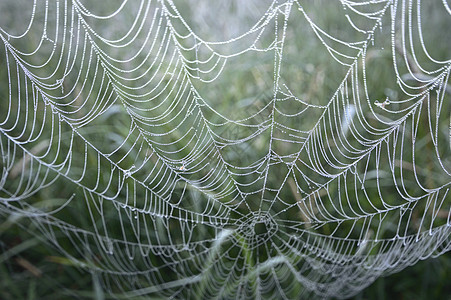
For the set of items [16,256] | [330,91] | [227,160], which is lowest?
[16,256]

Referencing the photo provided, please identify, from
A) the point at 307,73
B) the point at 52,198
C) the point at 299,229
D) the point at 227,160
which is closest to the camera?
the point at 299,229

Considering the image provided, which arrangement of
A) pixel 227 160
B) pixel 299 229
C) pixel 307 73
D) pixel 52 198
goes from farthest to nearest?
pixel 307 73 < pixel 52 198 < pixel 227 160 < pixel 299 229

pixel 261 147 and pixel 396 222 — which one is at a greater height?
pixel 261 147

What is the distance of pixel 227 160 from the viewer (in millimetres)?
1533

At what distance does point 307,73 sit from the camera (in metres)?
1.78

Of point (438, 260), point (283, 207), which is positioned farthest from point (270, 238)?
point (438, 260)

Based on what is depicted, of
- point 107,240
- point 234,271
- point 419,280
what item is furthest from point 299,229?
point 107,240

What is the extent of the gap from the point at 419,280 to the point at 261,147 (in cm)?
Result: 62

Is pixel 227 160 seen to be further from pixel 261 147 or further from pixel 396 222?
pixel 396 222

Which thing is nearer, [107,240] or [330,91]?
A: [107,240]

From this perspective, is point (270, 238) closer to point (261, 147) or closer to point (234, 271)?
point (234, 271)

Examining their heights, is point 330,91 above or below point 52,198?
above

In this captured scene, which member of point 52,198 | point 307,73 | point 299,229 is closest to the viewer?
point 299,229

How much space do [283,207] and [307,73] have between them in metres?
0.53
